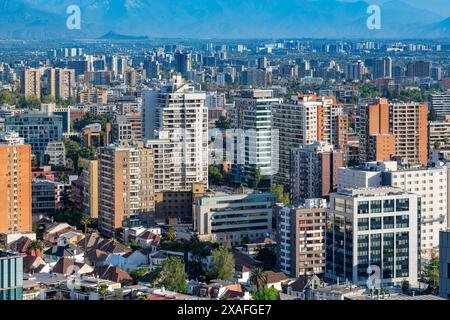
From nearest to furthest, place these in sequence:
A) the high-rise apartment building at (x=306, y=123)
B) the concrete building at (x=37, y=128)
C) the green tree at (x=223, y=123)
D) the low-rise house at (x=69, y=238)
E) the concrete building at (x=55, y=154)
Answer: the low-rise house at (x=69, y=238) < the high-rise apartment building at (x=306, y=123) < the concrete building at (x=55, y=154) < the green tree at (x=223, y=123) < the concrete building at (x=37, y=128)

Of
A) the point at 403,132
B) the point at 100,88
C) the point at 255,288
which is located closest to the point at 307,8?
the point at 255,288

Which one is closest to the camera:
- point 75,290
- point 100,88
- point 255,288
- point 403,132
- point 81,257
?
point 75,290

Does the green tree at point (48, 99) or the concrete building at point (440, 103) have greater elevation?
the green tree at point (48, 99)

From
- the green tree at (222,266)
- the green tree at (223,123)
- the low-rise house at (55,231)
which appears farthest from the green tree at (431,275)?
the green tree at (223,123)

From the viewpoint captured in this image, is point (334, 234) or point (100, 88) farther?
point (100, 88)

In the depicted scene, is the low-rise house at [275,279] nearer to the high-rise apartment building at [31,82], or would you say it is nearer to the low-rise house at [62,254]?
the low-rise house at [62,254]

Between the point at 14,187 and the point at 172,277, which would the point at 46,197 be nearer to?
the point at 14,187

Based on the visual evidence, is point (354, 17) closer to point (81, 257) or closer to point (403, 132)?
point (81, 257)
